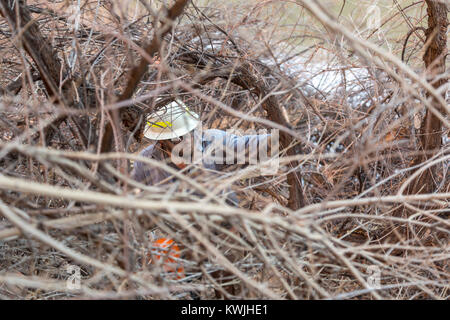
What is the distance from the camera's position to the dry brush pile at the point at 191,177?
1.47 m

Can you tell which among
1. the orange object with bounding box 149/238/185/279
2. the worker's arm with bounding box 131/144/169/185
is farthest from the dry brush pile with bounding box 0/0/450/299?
the worker's arm with bounding box 131/144/169/185

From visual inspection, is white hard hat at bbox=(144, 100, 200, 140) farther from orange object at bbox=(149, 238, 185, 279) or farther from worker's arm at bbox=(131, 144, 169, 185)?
orange object at bbox=(149, 238, 185, 279)

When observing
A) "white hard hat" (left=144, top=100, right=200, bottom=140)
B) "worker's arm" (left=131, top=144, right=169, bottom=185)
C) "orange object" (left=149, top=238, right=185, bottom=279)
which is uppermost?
"white hard hat" (left=144, top=100, right=200, bottom=140)

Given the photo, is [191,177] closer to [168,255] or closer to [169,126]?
[169,126]

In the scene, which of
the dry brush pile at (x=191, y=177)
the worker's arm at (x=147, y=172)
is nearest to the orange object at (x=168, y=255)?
the dry brush pile at (x=191, y=177)

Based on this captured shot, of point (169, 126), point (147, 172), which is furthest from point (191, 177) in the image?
point (147, 172)

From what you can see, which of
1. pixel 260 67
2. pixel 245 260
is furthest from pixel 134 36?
pixel 245 260

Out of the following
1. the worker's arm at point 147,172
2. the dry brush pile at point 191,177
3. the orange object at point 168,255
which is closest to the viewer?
the dry brush pile at point 191,177

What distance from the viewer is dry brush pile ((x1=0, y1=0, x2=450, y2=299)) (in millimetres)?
1469

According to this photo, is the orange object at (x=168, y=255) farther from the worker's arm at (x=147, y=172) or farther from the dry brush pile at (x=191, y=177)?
the worker's arm at (x=147, y=172)

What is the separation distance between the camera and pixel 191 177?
8.10ft
